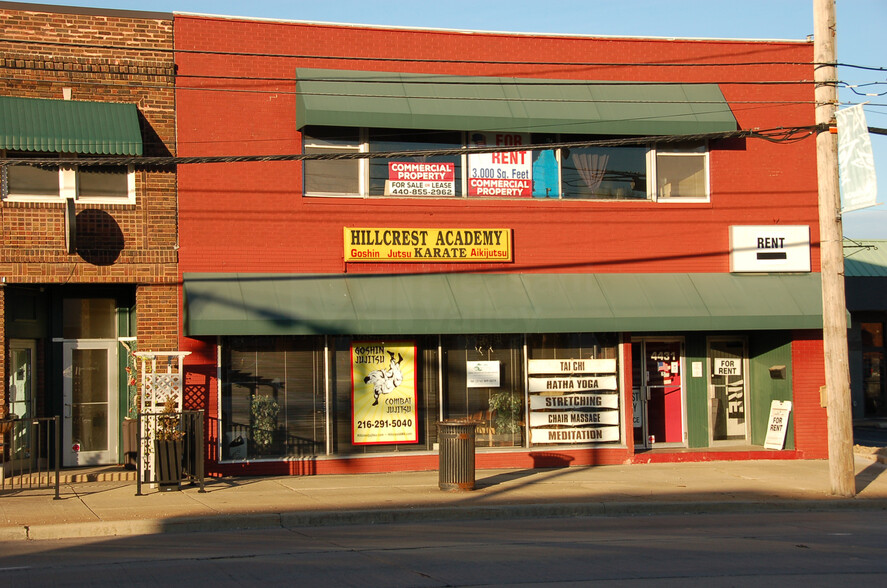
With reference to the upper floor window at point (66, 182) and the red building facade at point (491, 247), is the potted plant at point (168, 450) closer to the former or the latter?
the red building facade at point (491, 247)

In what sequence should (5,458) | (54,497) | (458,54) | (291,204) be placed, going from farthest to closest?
(458,54) → (291,204) → (5,458) → (54,497)

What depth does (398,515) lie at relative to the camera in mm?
12500

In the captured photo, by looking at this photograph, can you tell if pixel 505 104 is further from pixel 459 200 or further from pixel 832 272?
pixel 832 272

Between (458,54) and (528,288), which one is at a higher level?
(458,54)

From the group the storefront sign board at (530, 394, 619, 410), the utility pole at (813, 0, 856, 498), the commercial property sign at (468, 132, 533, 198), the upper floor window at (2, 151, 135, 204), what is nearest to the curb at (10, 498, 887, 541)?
the utility pole at (813, 0, 856, 498)

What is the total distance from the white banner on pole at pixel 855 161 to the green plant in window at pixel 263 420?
9964 mm

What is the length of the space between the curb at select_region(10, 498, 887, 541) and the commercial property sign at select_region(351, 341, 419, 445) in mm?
4093

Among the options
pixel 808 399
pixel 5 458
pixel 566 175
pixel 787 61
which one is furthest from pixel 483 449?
pixel 787 61

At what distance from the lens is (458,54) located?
17641 millimetres

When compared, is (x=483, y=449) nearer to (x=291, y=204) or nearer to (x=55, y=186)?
(x=291, y=204)

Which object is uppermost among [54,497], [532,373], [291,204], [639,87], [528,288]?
[639,87]

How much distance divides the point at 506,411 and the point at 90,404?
758 cm

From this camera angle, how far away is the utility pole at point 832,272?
14367 mm

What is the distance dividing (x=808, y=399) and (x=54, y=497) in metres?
13.7
